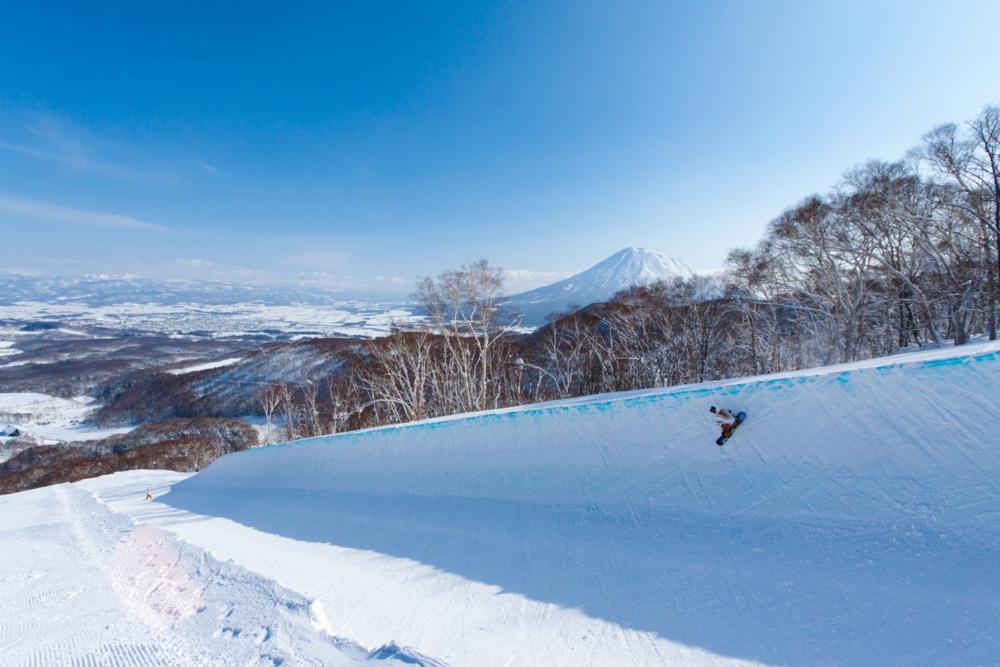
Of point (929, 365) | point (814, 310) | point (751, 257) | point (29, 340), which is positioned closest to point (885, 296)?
point (814, 310)

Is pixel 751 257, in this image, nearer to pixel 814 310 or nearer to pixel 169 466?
pixel 814 310

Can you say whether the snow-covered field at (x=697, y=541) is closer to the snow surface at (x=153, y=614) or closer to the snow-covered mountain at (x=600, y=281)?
the snow surface at (x=153, y=614)

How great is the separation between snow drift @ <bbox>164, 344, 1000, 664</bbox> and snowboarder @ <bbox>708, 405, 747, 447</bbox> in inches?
3.2

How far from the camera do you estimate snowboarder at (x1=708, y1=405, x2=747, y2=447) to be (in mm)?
3943

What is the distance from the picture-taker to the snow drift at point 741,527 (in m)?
2.43

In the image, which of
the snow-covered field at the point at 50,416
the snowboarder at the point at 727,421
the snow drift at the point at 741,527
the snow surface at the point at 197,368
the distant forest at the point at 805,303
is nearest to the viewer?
the snow drift at the point at 741,527

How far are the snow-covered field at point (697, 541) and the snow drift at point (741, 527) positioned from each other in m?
0.01

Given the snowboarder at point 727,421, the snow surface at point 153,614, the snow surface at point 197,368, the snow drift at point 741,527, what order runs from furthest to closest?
the snow surface at point 197,368
the snowboarder at point 727,421
the snow surface at point 153,614
the snow drift at point 741,527

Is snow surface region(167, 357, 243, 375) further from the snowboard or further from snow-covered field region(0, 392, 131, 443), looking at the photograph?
the snowboard

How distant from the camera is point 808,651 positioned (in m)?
2.26

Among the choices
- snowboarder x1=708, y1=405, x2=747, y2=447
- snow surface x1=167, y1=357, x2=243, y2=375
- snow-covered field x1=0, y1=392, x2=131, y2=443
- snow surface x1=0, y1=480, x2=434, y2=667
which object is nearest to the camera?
snow surface x1=0, y1=480, x2=434, y2=667

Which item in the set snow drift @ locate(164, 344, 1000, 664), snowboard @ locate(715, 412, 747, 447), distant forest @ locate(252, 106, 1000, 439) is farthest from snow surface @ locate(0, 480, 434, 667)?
distant forest @ locate(252, 106, 1000, 439)

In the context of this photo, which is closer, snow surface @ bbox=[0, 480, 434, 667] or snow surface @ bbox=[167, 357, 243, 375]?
snow surface @ bbox=[0, 480, 434, 667]

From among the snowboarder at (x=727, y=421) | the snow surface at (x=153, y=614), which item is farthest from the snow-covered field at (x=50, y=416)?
the snowboarder at (x=727, y=421)
